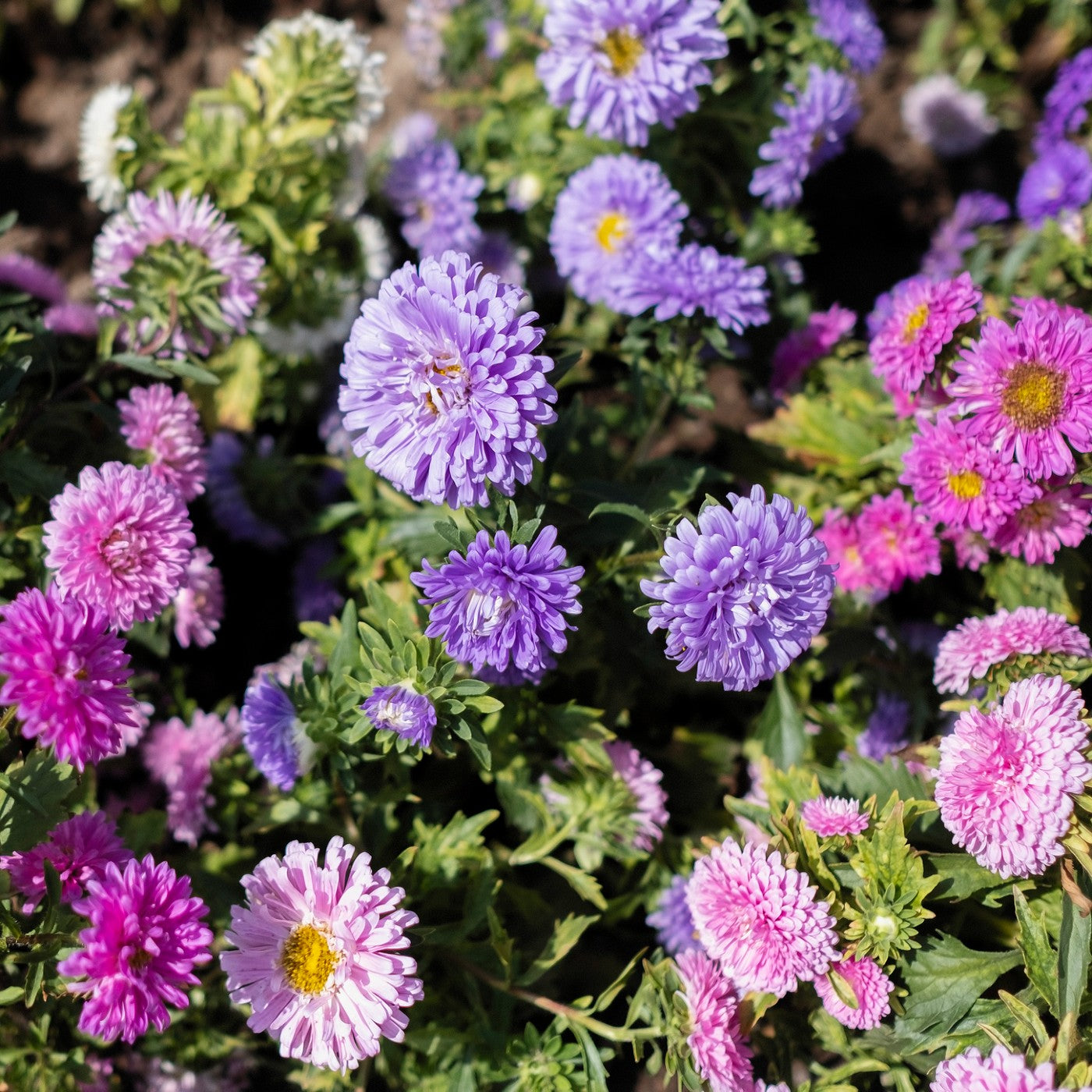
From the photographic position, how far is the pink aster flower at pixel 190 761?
1.79m

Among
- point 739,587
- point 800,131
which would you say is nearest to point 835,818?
point 739,587

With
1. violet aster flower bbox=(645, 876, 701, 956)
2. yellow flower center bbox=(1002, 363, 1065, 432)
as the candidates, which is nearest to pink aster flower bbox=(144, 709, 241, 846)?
violet aster flower bbox=(645, 876, 701, 956)

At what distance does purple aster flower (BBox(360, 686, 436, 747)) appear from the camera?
4.35ft

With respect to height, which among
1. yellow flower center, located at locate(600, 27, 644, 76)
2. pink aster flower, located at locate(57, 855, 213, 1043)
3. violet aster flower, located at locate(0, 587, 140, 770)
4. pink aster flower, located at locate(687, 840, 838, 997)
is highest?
yellow flower center, located at locate(600, 27, 644, 76)

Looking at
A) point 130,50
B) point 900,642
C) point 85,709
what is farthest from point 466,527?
point 130,50

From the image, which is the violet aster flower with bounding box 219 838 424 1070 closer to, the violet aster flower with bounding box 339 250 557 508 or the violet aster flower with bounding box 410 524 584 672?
the violet aster flower with bounding box 410 524 584 672

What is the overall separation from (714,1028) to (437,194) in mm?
1791

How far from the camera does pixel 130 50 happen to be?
3.01 m

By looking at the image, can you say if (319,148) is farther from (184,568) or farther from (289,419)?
(184,568)

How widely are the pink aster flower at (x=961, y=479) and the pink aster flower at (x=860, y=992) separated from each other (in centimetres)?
68

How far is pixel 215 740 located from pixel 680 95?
154cm

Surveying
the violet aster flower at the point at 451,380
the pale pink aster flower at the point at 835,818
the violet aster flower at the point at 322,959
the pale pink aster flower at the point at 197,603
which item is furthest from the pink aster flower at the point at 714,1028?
the pale pink aster flower at the point at 197,603

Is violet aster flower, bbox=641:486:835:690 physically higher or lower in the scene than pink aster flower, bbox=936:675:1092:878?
higher

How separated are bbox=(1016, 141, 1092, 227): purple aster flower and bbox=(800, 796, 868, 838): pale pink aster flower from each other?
1568mm
